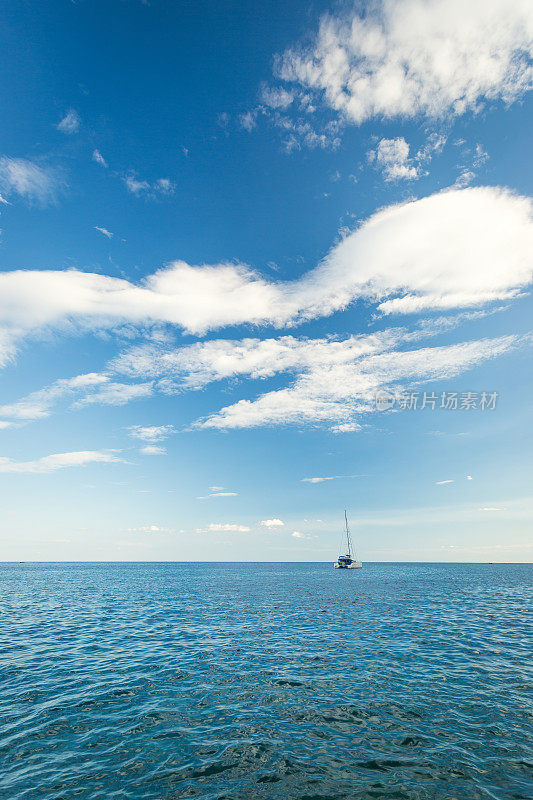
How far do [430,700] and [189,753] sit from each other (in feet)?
33.8

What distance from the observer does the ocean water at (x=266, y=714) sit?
9.97m

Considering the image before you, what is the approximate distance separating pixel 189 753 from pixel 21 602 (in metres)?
52.2

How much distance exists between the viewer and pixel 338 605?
44594 millimetres

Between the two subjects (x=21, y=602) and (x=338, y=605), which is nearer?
(x=338, y=605)

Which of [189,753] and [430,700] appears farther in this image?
[430,700]

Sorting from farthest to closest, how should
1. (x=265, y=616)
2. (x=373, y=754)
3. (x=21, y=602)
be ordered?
(x=21, y=602)
(x=265, y=616)
(x=373, y=754)

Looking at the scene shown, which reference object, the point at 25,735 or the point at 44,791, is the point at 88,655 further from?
the point at 44,791

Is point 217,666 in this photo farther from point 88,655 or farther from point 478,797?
point 478,797

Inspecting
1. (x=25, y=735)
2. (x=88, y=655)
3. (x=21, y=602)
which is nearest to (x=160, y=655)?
(x=88, y=655)

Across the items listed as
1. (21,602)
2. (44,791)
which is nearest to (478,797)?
(44,791)

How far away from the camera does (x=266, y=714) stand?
14172 millimetres

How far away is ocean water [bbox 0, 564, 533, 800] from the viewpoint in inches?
392

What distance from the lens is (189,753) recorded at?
11.5 m

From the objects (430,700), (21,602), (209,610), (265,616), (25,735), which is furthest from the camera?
(21,602)
